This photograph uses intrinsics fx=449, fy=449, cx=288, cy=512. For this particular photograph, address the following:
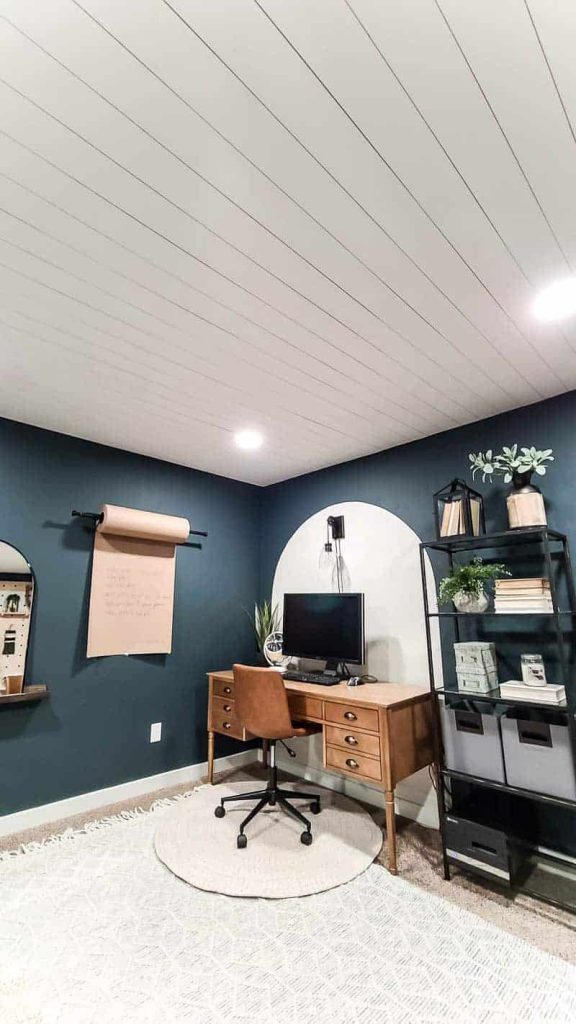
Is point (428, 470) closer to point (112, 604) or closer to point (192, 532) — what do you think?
point (192, 532)

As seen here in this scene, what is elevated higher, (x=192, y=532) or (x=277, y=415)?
(x=277, y=415)

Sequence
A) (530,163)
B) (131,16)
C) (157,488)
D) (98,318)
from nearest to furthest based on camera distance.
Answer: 1. (131,16)
2. (530,163)
3. (98,318)
4. (157,488)

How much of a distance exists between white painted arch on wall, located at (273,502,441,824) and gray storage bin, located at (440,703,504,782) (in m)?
0.52

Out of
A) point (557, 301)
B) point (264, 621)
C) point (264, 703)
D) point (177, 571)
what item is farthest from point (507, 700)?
point (177, 571)

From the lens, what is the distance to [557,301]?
170 cm

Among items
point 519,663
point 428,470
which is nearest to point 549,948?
point 519,663

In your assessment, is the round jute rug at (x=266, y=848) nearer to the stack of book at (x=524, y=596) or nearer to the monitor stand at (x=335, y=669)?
the monitor stand at (x=335, y=669)

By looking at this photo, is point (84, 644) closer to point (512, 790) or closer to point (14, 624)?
point (14, 624)

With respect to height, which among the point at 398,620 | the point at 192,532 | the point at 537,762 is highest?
the point at 192,532

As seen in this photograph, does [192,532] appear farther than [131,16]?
Yes

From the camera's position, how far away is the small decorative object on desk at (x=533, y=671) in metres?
1.99

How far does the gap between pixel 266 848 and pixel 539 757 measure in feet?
4.54

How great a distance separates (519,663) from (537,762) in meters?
0.53

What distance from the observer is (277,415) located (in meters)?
2.61
